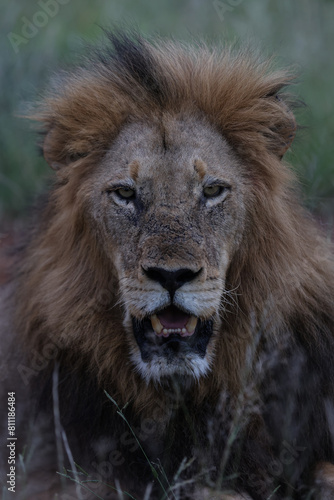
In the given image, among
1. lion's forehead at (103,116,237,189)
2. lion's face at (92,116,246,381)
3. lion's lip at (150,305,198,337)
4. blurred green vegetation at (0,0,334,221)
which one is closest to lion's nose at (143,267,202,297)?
lion's face at (92,116,246,381)

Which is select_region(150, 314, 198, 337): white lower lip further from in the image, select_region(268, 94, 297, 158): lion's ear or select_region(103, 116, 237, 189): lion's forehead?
select_region(268, 94, 297, 158): lion's ear

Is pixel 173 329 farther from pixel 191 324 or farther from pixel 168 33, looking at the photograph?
pixel 168 33

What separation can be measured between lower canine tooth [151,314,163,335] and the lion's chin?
28 mm

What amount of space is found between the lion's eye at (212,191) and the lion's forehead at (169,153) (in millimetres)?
54

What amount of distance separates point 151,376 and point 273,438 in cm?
69

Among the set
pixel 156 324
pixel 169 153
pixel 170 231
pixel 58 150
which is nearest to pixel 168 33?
pixel 58 150

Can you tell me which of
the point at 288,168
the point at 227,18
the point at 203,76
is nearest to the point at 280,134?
the point at 288,168

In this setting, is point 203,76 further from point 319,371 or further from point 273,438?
point 273,438

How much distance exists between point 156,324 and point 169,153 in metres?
0.71

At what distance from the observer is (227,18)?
852 cm

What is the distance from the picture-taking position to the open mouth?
303 centimetres

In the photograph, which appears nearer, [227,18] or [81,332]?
[81,332]

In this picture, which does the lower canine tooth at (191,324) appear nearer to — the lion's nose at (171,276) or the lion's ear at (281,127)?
the lion's nose at (171,276)

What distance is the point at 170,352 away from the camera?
3.04 meters
